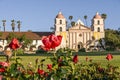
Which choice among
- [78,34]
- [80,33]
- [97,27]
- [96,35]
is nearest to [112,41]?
[96,35]

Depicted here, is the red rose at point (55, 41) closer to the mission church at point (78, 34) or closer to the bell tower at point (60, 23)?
the mission church at point (78, 34)

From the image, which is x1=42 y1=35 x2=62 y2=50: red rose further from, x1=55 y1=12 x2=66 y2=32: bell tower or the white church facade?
the white church facade

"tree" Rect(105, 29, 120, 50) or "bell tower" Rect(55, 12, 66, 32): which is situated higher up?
"bell tower" Rect(55, 12, 66, 32)

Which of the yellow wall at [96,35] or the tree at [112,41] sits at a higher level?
the yellow wall at [96,35]

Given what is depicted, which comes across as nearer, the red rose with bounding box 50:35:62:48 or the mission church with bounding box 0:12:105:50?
the red rose with bounding box 50:35:62:48

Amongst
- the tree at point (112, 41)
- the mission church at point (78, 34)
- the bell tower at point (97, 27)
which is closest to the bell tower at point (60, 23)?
the mission church at point (78, 34)

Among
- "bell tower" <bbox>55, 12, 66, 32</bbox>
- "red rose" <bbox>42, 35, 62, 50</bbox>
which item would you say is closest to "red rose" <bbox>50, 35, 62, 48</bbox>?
"red rose" <bbox>42, 35, 62, 50</bbox>

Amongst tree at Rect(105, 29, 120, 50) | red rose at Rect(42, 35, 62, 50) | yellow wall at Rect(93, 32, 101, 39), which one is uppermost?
red rose at Rect(42, 35, 62, 50)

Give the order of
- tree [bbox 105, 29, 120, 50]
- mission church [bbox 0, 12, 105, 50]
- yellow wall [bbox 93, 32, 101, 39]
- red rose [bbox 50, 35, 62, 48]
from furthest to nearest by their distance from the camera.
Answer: mission church [bbox 0, 12, 105, 50] < yellow wall [bbox 93, 32, 101, 39] < tree [bbox 105, 29, 120, 50] < red rose [bbox 50, 35, 62, 48]

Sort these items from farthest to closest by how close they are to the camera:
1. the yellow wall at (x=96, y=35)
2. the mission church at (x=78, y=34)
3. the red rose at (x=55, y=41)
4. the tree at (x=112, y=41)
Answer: the mission church at (x=78, y=34), the yellow wall at (x=96, y=35), the tree at (x=112, y=41), the red rose at (x=55, y=41)

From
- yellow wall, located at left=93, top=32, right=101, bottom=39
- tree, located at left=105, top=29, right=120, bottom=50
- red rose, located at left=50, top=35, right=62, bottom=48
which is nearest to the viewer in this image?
red rose, located at left=50, top=35, right=62, bottom=48

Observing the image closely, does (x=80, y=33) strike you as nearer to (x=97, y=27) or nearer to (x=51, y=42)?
(x=97, y=27)

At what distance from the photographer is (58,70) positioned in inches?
230

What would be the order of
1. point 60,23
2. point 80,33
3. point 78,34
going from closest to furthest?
point 60,23
point 78,34
point 80,33
